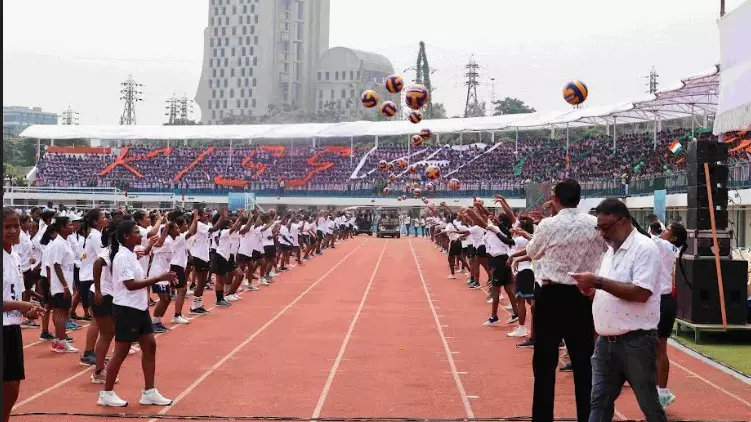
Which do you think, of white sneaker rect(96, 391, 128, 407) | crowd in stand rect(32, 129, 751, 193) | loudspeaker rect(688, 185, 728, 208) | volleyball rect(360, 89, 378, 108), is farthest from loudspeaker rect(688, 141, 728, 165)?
crowd in stand rect(32, 129, 751, 193)

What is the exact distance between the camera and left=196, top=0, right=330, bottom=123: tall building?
14000cm

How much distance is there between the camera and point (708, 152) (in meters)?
12.9

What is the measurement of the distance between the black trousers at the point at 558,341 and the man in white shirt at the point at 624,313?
0.73 m

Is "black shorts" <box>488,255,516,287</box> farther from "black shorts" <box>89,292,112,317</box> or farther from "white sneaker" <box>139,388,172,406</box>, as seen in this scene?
"white sneaker" <box>139,388,172,406</box>

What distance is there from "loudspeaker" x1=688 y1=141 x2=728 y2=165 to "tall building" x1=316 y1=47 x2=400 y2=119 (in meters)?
119

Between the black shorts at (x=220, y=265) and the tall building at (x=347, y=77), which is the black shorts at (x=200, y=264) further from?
the tall building at (x=347, y=77)

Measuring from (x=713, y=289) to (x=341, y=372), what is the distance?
5.42 metres

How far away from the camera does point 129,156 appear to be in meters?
77.2

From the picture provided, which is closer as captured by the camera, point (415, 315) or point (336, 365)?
point (336, 365)

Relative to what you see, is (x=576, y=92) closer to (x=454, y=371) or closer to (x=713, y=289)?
(x=713, y=289)

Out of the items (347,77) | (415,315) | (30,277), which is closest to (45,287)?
(30,277)

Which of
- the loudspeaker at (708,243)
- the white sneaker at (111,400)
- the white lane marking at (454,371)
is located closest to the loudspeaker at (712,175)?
the loudspeaker at (708,243)

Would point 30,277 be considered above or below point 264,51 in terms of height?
below

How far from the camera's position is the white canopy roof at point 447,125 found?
34.9m
